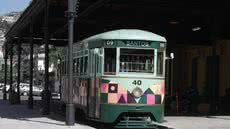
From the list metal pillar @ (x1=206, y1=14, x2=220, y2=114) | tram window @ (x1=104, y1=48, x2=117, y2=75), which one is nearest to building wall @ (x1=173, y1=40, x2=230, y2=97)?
metal pillar @ (x1=206, y1=14, x2=220, y2=114)

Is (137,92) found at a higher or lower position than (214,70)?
lower

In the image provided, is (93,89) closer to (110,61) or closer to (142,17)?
(110,61)

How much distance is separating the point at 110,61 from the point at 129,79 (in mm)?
862

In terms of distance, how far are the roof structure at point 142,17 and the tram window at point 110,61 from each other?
6736 mm

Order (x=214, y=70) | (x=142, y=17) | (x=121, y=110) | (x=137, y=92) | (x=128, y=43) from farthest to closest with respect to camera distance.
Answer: (x=142, y=17) → (x=214, y=70) → (x=128, y=43) → (x=137, y=92) → (x=121, y=110)

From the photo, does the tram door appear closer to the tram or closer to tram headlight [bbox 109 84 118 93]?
the tram

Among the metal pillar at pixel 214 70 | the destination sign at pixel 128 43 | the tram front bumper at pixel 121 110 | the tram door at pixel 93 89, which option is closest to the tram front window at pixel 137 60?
the destination sign at pixel 128 43

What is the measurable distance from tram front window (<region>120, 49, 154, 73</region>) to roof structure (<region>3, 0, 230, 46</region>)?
268 inches

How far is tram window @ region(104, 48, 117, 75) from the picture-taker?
63.0ft

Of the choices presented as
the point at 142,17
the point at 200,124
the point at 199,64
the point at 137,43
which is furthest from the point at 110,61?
the point at 199,64

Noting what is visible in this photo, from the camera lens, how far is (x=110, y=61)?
759 inches

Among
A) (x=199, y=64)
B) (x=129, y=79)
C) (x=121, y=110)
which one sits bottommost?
(x=121, y=110)

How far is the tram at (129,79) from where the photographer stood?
746 inches

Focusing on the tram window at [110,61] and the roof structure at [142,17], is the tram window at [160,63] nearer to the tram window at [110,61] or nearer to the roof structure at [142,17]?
the tram window at [110,61]
